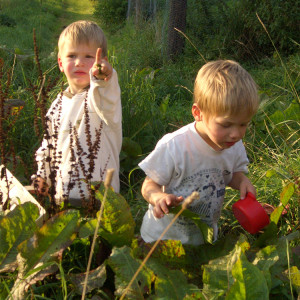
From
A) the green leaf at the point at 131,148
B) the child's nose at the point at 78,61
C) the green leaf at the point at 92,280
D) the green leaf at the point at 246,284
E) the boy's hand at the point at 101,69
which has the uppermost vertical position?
the boy's hand at the point at 101,69

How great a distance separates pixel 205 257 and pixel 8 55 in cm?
412

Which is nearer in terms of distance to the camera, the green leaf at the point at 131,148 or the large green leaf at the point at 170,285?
the large green leaf at the point at 170,285

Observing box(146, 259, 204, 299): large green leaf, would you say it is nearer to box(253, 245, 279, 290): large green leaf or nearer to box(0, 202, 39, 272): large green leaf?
box(253, 245, 279, 290): large green leaf

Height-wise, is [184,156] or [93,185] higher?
[184,156]

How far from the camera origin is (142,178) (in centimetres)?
318

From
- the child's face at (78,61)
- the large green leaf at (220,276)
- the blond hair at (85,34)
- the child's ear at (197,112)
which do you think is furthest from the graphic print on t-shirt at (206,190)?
the blond hair at (85,34)

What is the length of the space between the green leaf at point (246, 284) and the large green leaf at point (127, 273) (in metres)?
0.34

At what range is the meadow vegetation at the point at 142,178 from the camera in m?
1.64

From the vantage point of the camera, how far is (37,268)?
63.9 inches

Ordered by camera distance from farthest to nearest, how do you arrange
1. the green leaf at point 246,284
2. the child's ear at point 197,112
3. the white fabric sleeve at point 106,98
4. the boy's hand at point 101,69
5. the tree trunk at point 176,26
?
the tree trunk at point 176,26 < the white fabric sleeve at point 106,98 < the boy's hand at point 101,69 < the child's ear at point 197,112 < the green leaf at point 246,284

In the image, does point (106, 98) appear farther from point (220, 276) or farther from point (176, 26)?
point (176, 26)

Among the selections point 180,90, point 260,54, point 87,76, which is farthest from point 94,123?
point 260,54

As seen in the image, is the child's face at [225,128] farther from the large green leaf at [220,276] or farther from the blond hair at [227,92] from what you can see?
the large green leaf at [220,276]

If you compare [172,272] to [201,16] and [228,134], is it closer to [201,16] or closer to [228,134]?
[228,134]
